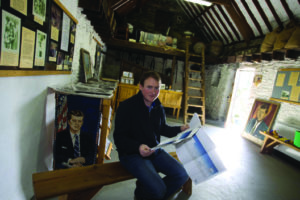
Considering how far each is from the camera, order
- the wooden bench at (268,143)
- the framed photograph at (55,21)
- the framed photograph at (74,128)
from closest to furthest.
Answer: the framed photograph at (55,21) < the framed photograph at (74,128) < the wooden bench at (268,143)

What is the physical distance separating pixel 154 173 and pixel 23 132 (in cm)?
118

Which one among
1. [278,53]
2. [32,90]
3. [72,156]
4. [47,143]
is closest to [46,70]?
[32,90]

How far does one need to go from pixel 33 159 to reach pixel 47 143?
0.27 m

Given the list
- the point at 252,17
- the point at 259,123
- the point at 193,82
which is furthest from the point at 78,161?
the point at 193,82

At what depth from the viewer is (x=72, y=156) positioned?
2074 millimetres

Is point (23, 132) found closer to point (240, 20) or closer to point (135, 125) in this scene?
point (135, 125)

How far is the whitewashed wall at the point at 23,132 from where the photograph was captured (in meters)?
1.21

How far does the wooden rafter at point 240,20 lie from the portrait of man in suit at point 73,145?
5.39 metres

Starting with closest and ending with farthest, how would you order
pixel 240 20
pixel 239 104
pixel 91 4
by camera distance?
1. pixel 91 4
2. pixel 240 20
3. pixel 239 104

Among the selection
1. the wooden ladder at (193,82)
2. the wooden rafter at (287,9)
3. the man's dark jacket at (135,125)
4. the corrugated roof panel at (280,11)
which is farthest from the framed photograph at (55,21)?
the corrugated roof panel at (280,11)

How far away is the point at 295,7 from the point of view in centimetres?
381

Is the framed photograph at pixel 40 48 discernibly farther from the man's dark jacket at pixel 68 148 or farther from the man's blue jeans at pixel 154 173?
the man's blue jeans at pixel 154 173

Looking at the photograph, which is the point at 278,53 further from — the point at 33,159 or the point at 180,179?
the point at 33,159

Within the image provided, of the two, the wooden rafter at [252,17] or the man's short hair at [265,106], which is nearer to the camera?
the man's short hair at [265,106]
